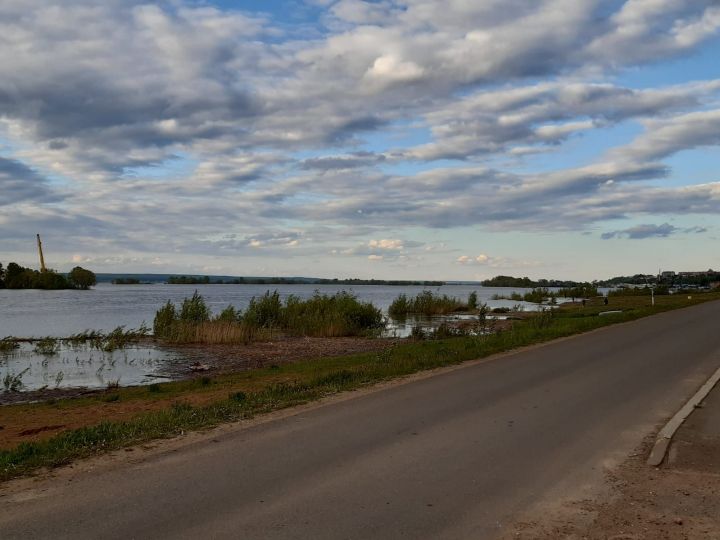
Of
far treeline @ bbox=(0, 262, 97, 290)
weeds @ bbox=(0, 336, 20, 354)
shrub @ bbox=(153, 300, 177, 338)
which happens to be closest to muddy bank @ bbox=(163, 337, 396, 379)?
shrub @ bbox=(153, 300, 177, 338)

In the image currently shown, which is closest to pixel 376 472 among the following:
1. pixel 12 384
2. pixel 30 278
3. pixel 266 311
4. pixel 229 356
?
pixel 12 384

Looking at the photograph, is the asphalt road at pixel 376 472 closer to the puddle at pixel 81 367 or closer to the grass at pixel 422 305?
the puddle at pixel 81 367

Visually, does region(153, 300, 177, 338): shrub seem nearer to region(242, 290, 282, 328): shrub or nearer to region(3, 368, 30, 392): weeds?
region(242, 290, 282, 328): shrub

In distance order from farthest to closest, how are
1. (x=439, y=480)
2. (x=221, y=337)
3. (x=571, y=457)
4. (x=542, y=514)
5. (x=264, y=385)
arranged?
1. (x=221, y=337)
2. (x=264, y=385)
3. (x=571, y=457)
4. (x=439, y=480)
5. (x=542, y=514)

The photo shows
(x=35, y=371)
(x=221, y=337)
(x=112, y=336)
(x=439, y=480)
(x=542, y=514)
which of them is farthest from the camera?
(x=221, y=337)

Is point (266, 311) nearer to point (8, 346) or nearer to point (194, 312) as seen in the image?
point (194, 312)

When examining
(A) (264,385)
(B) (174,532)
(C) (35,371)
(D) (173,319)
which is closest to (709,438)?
(B) (174,532)

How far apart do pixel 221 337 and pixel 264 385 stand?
15807 mm

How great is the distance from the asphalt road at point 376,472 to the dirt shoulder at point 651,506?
0.91ft

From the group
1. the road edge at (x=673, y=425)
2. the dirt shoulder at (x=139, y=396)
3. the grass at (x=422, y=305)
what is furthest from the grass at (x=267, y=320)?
the road edge at (x=673, y=425)

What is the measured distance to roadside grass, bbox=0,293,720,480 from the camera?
7.93 meters

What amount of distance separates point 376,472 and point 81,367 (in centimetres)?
1872

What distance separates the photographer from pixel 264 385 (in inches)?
609

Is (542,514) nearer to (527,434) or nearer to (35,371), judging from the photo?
(527,434)
